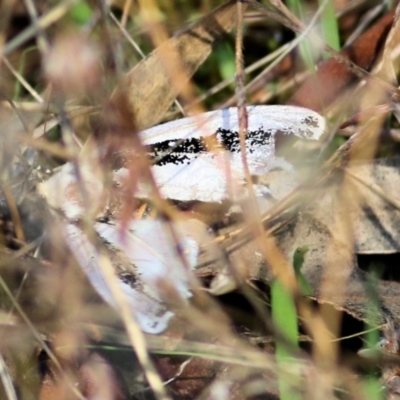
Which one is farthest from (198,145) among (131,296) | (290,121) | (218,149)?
(131,296)

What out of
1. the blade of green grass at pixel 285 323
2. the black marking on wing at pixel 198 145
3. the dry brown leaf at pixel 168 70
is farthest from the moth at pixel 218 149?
the blade of green grass at pixel 285 323

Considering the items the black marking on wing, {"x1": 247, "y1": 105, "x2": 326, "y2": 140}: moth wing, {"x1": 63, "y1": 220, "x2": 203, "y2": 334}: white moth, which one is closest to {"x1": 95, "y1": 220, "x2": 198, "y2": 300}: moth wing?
{"x1": 63, "y1": 220, "x2": 203, "y2": 334}: white moth

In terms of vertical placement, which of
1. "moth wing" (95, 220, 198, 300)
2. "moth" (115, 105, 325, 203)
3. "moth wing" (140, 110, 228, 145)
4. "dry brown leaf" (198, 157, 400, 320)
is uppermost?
"moth wing" (140, 110, 228, 145)

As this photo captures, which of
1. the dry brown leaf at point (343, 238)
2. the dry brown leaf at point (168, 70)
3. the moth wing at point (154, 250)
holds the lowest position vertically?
the dry brown leaf at point (343, 238)

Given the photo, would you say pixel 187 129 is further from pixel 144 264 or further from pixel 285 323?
pixel 285 323

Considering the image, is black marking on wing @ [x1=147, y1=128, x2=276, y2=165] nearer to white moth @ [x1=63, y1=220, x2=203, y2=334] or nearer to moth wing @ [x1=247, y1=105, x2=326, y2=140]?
moth wing @ [x1=247, y1=105, x2=326, y2=140]

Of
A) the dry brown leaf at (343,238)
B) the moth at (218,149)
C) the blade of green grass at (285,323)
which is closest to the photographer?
the blade of green grass at (285,323)

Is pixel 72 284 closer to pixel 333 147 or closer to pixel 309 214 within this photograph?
pixel 309 214

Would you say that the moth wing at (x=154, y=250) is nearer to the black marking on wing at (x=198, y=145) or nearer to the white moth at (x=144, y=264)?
the white moth at (x=144, y=264)
